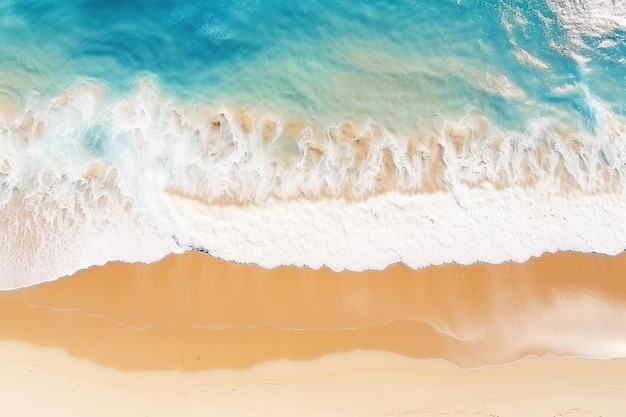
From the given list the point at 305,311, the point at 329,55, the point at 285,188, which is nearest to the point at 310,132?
the point at 285,188

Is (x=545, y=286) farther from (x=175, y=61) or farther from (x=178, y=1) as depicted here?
(x=178, y=1)

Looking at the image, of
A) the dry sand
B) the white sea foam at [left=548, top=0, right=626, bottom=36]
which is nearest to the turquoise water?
the white sea foam at [left=548, top=0, right=626, bottom=36]

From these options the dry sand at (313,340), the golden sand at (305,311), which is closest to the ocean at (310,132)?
the golden sand at (305,311)

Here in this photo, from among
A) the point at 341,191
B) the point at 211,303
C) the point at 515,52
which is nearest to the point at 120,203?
the point at 211,303

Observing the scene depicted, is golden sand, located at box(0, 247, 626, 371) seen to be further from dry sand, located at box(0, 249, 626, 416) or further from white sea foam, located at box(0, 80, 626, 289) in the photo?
white sea foam, located at box(0, 80, 626, 289)

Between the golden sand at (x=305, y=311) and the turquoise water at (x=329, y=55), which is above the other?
the turquoise water at (x=329, y=55)

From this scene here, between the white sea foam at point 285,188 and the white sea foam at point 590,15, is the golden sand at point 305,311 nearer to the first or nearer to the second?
the white sea foam at point 285,188
